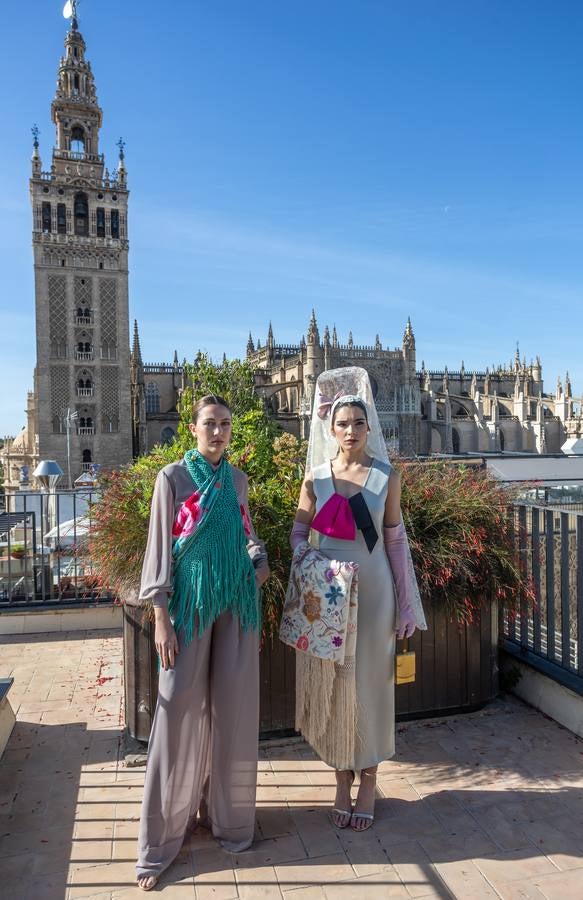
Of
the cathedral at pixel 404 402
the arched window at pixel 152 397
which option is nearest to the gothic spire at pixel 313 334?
the cathedral at pixel 404 402

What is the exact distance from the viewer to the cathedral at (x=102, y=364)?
43656 mm

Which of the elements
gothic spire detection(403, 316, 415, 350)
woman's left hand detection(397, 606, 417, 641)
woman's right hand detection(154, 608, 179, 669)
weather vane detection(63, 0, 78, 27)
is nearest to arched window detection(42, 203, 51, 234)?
weather vane detection(63, 0, 78, 27)

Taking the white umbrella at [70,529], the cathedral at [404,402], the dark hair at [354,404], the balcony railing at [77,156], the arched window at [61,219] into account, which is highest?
the balcony railing at [77,156]

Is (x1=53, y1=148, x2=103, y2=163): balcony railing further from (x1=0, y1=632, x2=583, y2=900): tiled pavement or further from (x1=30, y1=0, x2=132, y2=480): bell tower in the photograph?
(x1=0, y1=632, x2=583, y2=900): tiled pavement

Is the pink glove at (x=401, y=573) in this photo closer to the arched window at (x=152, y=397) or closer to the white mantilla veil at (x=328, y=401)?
the white mantilla veil at (x=328, y=401)

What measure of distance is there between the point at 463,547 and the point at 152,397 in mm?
48112

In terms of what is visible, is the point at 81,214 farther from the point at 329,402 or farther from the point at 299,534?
the point at 299,534

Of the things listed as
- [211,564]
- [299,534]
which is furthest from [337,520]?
[211,564]

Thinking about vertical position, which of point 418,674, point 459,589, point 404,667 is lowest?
point 418,674

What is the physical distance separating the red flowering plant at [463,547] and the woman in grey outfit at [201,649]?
1.58 meters

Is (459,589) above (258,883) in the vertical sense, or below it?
above

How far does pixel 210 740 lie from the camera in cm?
283

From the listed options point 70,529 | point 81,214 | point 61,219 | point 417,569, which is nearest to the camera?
point 417,569

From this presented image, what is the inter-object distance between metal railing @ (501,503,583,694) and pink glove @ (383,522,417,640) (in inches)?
54.9
